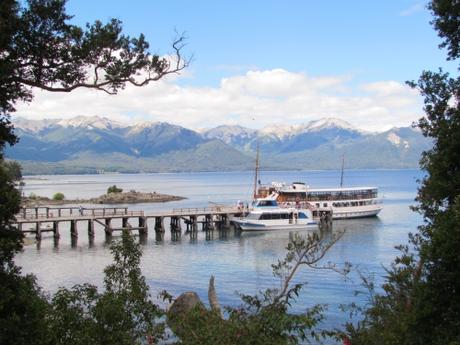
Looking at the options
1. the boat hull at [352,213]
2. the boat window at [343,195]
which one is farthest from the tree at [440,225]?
the boat hull at [352,213]

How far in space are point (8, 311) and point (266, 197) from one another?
213 ft

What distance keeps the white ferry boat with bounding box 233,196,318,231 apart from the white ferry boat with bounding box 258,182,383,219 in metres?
3.14

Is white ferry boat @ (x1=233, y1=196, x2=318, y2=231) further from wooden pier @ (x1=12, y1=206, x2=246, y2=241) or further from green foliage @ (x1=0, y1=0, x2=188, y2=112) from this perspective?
green foliage @ (x1=0, y1=0, x2=188, y2=112)

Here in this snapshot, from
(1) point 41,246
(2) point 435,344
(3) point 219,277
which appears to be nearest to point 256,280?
(3) point 219,277

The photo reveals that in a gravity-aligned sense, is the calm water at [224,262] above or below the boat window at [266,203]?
below

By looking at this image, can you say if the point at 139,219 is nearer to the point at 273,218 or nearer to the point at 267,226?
the point at 267,226

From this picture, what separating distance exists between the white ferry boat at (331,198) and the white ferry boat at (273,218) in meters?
3.14

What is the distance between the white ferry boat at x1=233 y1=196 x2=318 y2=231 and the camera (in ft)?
229

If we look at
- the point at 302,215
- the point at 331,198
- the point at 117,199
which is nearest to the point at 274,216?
the point at 302,215

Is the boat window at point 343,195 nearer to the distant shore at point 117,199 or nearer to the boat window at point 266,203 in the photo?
the boat window at point 266,203

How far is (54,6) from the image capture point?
11562 mm

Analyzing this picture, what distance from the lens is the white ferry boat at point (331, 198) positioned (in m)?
76.9

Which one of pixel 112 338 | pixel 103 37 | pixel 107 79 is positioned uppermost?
pixel 103 37

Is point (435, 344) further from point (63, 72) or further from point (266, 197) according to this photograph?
point (266, 197)
